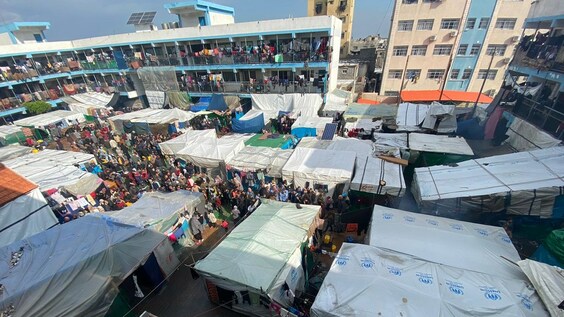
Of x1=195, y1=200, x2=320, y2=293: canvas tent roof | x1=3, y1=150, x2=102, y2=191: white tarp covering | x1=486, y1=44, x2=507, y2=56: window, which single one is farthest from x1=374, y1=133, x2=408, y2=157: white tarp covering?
x1=486, y1=44, x2=507, y2=56: window

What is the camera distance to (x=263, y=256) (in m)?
6.95

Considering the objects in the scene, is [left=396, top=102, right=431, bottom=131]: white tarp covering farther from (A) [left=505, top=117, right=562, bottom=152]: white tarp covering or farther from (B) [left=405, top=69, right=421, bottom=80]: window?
(B) [left=405, top=69, right=421, bottom=80]: window

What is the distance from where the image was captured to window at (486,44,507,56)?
24.5 meters

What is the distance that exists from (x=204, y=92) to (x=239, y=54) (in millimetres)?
5864

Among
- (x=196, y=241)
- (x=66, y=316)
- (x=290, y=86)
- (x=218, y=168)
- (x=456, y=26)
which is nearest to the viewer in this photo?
(x=66, y=316)

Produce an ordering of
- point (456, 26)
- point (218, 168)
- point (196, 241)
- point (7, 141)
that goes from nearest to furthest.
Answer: point (196, 241) < point (218, 168) < point (7, 141) < point (456, 26)

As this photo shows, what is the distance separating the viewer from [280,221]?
27.1ft

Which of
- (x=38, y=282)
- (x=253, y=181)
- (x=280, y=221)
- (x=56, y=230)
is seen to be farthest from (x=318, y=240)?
(x=56, y=230)

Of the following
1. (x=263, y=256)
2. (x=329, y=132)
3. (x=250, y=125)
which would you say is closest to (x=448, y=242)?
(x=263, y=256)

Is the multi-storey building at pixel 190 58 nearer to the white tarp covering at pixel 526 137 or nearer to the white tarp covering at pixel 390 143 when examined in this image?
the white tarp covering at pixel 390 143

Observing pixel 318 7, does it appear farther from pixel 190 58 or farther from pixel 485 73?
pixel 190 58

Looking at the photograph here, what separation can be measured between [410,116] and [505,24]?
59.9ft

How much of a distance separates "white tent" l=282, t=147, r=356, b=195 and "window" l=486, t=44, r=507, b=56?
24.6 meters

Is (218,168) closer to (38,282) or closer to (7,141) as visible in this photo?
(38,282)
